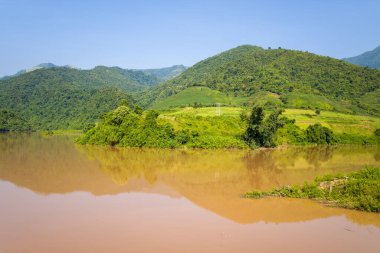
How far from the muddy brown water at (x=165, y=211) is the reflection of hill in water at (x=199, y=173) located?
0.06 meters

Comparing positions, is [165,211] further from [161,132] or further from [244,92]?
[244,92]

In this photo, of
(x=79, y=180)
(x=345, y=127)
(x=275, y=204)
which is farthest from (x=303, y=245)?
(x=345, y=127)

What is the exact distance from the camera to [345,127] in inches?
1932

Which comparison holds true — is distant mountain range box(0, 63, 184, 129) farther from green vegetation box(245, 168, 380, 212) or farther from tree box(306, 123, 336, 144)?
green vegetation box(245, 168, 380, 212)

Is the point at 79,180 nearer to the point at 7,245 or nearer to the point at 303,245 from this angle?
the point at 7,245

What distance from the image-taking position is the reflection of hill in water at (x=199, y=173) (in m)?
17.0

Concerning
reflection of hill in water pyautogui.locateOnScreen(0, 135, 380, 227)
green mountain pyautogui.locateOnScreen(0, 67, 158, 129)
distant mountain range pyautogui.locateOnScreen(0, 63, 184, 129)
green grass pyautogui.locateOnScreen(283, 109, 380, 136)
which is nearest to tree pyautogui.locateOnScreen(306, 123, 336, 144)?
green grass pyautogui.locateOnScreen(283, 109, 380, 136)

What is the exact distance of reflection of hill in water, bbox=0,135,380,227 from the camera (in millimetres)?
17031

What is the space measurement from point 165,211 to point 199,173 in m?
9.68

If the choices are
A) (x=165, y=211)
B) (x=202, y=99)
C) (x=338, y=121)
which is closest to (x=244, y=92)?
(x=202, y=99)

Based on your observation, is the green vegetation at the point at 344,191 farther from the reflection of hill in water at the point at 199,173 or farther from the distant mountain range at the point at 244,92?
the distant mountain range at the point at 244,92

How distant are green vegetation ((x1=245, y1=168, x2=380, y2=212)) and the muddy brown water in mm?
542

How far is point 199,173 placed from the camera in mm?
25984

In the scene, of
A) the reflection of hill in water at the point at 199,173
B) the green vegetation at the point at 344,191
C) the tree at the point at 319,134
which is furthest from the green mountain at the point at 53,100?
the green vegetation at the point at 344,191
